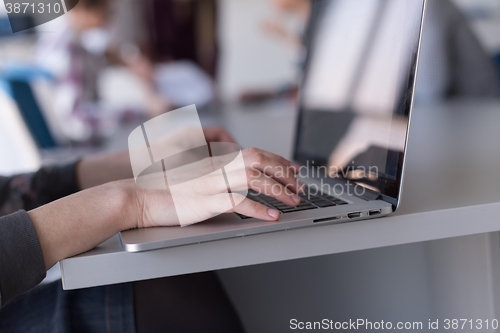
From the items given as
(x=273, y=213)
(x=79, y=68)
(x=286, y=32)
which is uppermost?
(x=286, y=32)

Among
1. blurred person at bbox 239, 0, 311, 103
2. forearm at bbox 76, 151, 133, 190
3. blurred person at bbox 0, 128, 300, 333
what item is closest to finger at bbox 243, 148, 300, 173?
blurred person at bbox 0, 128, 300, 333

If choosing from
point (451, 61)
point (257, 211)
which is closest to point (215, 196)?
point (257, 211)

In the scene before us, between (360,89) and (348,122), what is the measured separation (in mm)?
56

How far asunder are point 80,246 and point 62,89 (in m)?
2.65

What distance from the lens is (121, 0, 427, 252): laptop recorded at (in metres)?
0.44

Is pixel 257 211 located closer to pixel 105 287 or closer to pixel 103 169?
pixel 105 287

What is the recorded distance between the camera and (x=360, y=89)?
2.19 feet

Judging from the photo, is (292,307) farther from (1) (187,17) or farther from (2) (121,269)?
(1) (187,17)

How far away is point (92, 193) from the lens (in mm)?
474

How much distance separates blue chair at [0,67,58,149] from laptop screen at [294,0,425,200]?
1.74 metres

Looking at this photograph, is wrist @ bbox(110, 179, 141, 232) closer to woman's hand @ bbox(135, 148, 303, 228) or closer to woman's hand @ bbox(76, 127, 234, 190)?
woman's hand @ bbox(135, 148, 303, 228)

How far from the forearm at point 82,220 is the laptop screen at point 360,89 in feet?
0.97

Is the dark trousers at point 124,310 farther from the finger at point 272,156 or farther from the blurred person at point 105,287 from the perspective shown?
the finger at point 272,156

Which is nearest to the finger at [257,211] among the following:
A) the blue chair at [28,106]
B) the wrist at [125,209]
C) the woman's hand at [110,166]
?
the wrist at [125,209]
